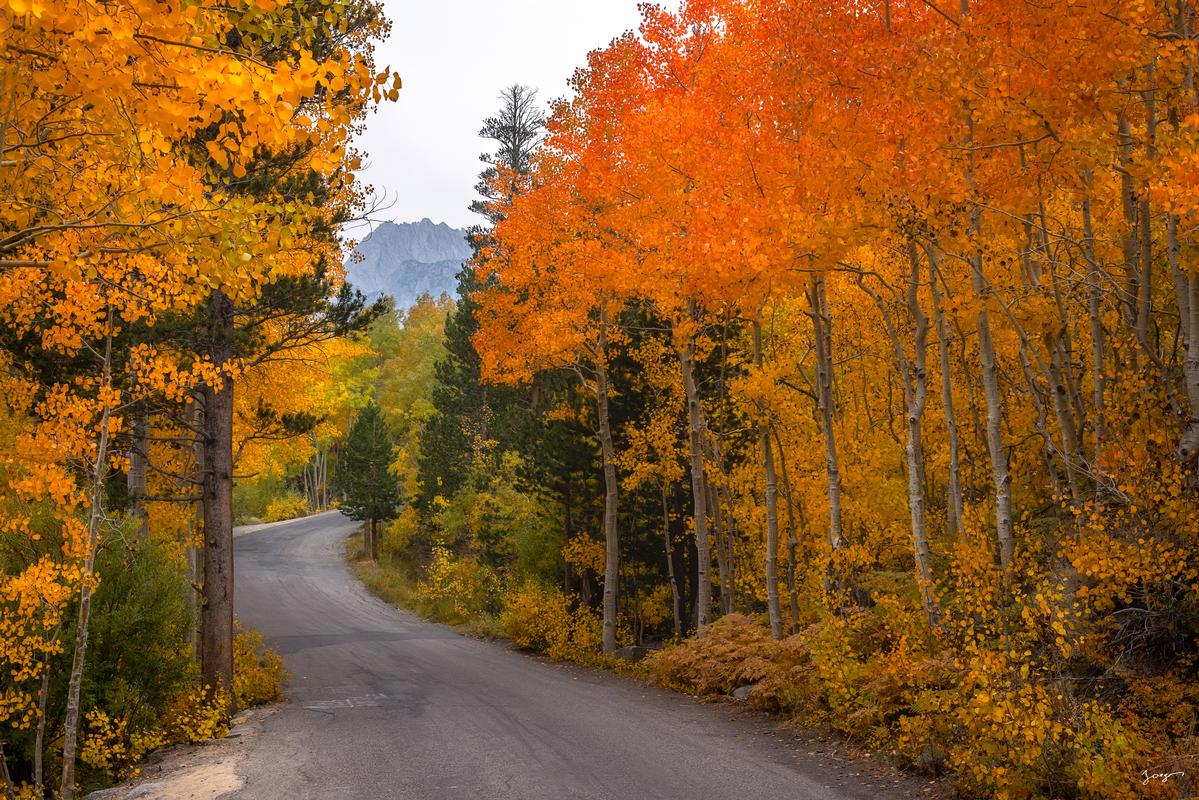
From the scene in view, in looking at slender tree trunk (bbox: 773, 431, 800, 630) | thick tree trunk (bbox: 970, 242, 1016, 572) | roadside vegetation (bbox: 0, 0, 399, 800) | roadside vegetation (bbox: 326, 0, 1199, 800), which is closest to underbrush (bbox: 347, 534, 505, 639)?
roadside vegetation (bbox: 326, 0, 1199, 800)

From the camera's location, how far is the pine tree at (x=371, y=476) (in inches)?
1380

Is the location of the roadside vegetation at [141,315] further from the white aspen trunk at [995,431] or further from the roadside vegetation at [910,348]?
the white aspen trunk at [995,431]

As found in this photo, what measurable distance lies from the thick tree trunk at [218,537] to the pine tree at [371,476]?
23.9 meters

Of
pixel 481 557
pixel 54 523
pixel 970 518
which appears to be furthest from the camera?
pixel 481 557

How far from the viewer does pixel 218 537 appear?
1134 cm

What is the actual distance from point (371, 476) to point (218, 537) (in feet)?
80.9

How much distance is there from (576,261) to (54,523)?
29.4 ft

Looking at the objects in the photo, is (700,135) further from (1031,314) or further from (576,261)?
(1031,314)

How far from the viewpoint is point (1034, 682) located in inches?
251

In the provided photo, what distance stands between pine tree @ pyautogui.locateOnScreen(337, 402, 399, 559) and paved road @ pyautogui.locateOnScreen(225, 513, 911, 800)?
17197 millimetres

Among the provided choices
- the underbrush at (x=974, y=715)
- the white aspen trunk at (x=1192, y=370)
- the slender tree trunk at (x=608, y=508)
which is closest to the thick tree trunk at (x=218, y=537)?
the slender tree trunk at (x=608, y=508)

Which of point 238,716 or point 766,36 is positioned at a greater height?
point 766,36

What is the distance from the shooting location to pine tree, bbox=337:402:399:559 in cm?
3506

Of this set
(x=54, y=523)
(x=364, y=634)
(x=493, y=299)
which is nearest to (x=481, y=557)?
(x=364, y=634)
